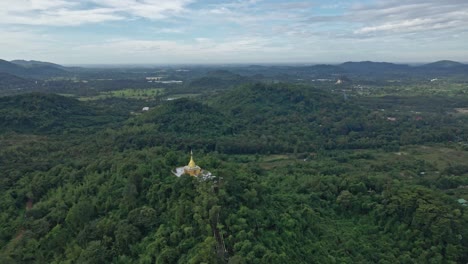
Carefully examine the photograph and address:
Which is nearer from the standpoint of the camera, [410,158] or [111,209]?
[111,209]

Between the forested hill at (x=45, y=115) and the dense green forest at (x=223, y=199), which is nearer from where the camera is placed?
the dense green forest at (x=223, y=199)

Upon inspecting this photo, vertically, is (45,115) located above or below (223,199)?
below

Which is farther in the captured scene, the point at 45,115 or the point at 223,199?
the point at 45,115

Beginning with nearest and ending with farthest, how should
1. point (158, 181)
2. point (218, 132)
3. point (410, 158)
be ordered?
point (158, 181), point (410, 158), point (218, 132)

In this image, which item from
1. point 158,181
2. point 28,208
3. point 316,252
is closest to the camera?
point 316,252

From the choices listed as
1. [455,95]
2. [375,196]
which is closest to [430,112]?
[455,95]

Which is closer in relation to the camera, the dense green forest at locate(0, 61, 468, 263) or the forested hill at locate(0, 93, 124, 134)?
the dense green forest at locate(0, 61, 468, 263)

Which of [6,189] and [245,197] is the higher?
[245,197]

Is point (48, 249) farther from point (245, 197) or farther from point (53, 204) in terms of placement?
point (245, 197)
